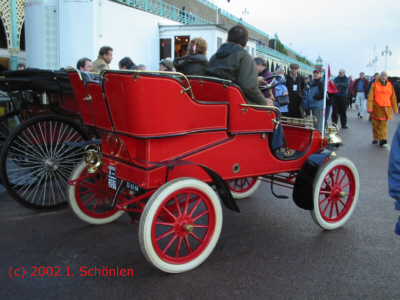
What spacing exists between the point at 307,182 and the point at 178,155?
4.37ft

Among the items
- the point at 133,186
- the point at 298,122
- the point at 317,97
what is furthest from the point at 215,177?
the point at 317,97

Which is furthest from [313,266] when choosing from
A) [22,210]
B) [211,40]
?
[211,40]

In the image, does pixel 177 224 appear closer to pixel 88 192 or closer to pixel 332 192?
pixel 88 192

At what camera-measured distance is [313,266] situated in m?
2.96

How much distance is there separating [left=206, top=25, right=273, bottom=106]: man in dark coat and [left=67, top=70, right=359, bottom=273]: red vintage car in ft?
0.56

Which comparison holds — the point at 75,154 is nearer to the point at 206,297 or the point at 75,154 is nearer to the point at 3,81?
the point at 3,81

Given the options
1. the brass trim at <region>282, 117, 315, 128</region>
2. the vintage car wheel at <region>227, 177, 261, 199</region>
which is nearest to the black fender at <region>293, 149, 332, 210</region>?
the brass trim at <region>282, 117, 315, 128</region>

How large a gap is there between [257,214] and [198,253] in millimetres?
1471

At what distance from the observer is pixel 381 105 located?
8562 millimetres

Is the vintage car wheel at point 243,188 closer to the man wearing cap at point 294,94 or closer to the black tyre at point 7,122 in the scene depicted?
the black tyre at point 7,122

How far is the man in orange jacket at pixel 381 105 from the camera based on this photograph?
8586 millimetres

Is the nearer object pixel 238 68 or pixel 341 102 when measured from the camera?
pixel 238 68

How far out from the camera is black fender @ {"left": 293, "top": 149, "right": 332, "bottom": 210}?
135 inches

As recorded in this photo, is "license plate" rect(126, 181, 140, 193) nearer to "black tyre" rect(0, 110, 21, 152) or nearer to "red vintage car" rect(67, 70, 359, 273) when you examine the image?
"red vintage car" rect(67, 70, 359, 273)
